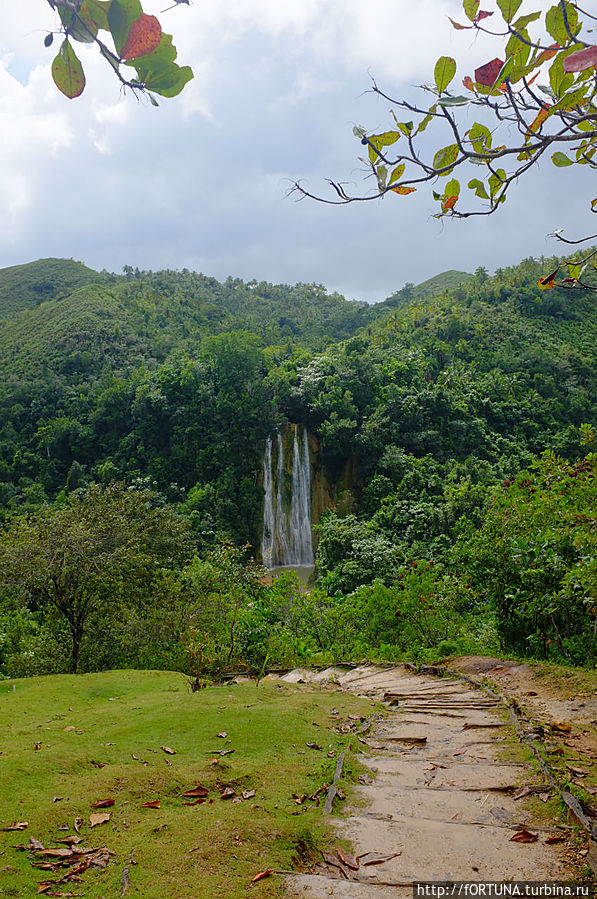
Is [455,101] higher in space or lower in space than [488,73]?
lower

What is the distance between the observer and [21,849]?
209 cm

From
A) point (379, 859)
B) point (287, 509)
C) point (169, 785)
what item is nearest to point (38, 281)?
point (287, 509)

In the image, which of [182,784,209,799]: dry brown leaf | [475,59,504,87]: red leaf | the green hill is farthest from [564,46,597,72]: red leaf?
the green hill

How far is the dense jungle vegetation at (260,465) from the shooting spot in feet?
26.8

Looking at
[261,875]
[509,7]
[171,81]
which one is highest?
[509,7]

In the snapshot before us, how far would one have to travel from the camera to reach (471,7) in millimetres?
1626

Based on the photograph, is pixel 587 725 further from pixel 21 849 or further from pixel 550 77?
pixel 550 77

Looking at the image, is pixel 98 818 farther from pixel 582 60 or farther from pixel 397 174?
pixel 582 60

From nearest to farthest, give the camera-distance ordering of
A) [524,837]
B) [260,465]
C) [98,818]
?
[524,837] → [98,818] → [260,465]

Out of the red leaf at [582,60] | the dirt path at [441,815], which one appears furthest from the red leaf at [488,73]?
the dirt path at [441,815]

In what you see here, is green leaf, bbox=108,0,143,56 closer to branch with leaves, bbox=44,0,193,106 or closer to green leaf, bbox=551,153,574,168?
branch with leaves, bbox=44,0,193,106

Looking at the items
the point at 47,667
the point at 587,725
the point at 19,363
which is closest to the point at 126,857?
the point at 587,725

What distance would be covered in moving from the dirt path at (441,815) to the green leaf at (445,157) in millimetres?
2468

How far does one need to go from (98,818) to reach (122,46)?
2.96 m
